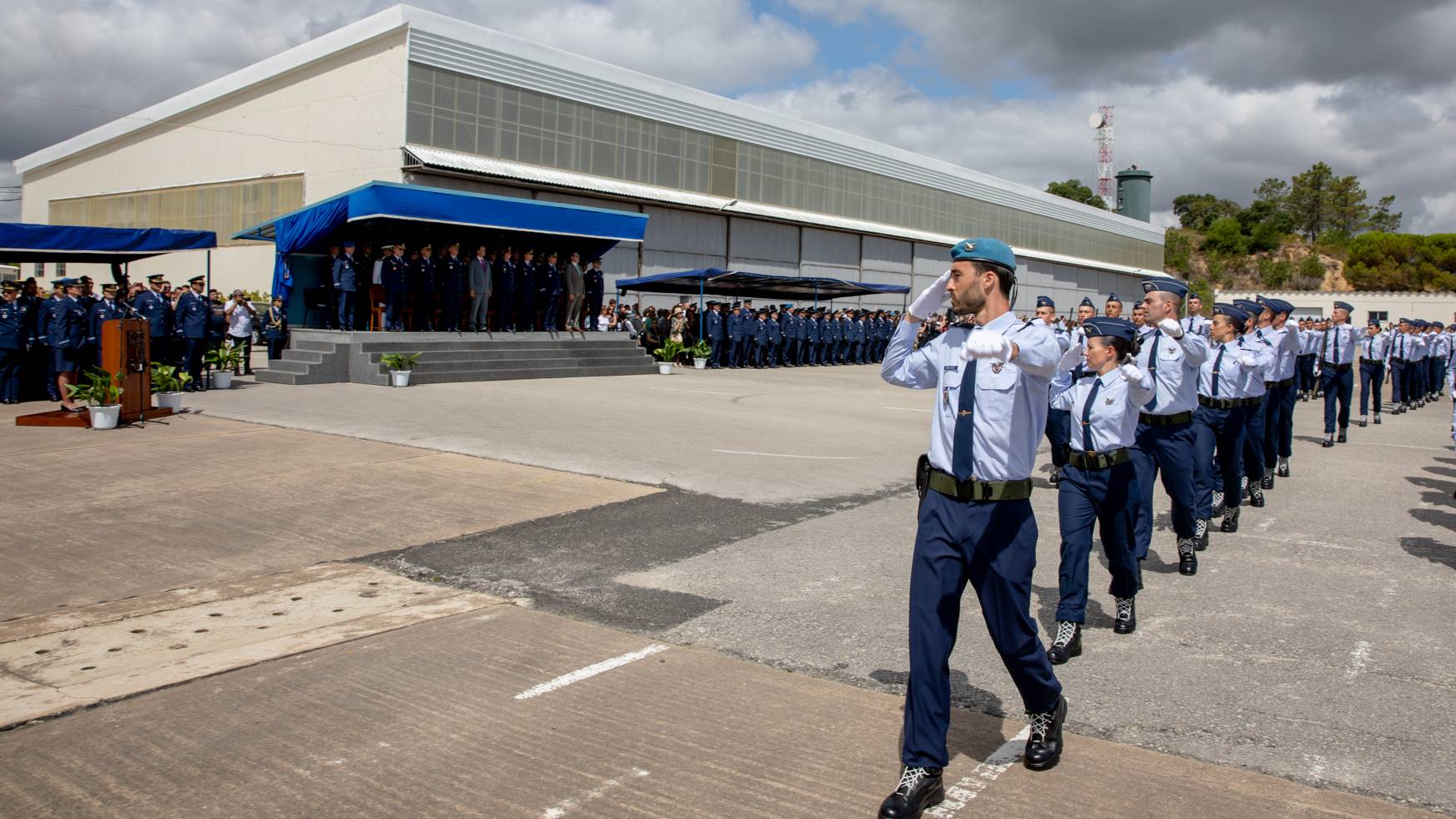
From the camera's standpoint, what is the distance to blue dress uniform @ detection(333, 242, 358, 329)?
19.9 meters

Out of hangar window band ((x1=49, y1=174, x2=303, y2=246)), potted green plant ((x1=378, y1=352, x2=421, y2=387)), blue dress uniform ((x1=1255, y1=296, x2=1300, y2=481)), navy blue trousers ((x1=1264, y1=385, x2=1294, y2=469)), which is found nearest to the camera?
blue dress uniform ((x1=1255, y1=296, x2=1300, y2=481))

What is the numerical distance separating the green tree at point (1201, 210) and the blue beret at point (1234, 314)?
118694 mm

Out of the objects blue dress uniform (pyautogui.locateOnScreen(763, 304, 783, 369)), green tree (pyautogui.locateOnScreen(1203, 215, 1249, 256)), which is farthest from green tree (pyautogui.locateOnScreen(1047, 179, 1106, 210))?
blue dress uniform (pyautogui.locateOnScreen(763, 304, 783, 369))

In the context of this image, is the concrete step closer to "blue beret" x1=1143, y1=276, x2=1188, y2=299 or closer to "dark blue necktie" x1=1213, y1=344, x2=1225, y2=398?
"dark blue necktie" x1=1213, y1=344, x2=1225, y2=398

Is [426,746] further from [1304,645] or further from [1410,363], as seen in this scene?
[1410,363]

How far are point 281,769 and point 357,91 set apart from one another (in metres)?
30.7

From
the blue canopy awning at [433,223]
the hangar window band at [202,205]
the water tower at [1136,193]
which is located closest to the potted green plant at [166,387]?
the blue canopy awning at [433,223]

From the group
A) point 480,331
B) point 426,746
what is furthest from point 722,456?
point 480,331

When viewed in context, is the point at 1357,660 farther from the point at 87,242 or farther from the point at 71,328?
the point at 87,242

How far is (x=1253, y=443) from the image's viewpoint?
31.6 ft

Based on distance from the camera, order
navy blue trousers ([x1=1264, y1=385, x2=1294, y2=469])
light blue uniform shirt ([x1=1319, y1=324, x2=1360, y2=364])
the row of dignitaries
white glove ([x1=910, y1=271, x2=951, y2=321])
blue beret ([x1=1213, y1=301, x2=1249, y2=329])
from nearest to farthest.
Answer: white glove ([x1=910, y1=271, x2=951, y2=321]) < blue beret ([x1=1213, y1=301, x2=1249, y2=329]) < navy blue trousers ([x1=1264, y1=385, x2=1294, y2=469]) < light blue uniform shirt ([x1=1319, y1=324, x2=1360, y2=364]) < the row of dignitaries

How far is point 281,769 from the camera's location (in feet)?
12.3

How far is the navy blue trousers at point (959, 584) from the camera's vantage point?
144 inches

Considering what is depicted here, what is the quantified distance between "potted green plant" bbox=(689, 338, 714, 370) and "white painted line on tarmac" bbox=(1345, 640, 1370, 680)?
23128 millimetres
